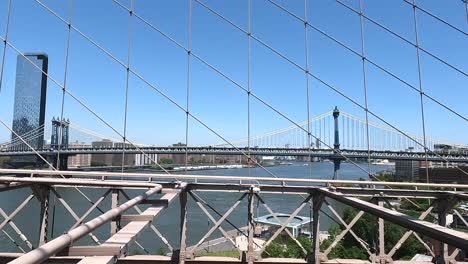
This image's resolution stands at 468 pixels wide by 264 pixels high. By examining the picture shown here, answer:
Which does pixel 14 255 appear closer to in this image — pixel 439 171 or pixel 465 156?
pixel 465 156

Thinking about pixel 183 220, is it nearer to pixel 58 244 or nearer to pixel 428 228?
pixel 428 228

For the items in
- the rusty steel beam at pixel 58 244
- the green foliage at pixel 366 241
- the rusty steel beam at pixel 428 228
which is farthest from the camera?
the green foliage at pixel 366 241

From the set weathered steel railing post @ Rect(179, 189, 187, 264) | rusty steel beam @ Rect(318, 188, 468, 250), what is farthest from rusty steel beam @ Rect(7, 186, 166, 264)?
weathered steel railing post @ Rect(179, 189, 187, 264)

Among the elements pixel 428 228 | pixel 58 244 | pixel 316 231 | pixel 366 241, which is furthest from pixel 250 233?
pixel 366 241

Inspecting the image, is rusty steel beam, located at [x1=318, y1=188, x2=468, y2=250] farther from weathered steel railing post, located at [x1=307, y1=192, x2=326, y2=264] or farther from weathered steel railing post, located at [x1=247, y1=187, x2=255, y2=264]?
weathered steel railing post, located at [x1=247, y1=187, x2=255, y2=264]

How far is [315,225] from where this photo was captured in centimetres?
486

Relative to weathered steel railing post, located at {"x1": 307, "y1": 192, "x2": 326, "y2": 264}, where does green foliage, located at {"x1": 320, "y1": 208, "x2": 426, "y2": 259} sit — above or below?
below

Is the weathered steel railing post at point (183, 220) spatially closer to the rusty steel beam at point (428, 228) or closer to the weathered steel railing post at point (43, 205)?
the weathered steel railing post at point (43, 205)

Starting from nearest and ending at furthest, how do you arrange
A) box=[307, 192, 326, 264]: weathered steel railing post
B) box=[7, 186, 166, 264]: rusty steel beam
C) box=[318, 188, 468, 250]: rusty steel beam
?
box=[7, 186, 166, 264]: rusty steel beam, box=[318, 188, 468, 250]: rusty steel beam, box=[307, 192, 326, 264]: weathered steel railing post

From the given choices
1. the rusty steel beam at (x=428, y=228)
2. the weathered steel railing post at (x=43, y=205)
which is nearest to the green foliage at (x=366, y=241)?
the weathered steel railing post at (x=43, y=205)

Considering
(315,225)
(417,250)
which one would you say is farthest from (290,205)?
(315,225)

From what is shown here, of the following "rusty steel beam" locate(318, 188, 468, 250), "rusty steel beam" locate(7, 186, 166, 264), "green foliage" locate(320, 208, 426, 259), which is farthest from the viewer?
"green foliage" locate(320, 208, 426, 259)

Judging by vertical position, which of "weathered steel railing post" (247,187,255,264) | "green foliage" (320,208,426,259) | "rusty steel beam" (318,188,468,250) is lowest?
"green foliage" (320,208,426,259)

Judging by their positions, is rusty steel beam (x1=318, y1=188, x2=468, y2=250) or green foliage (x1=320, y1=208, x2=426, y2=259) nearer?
rusty steel beam (x1=318, y1=188, x2=468, y2=250)
